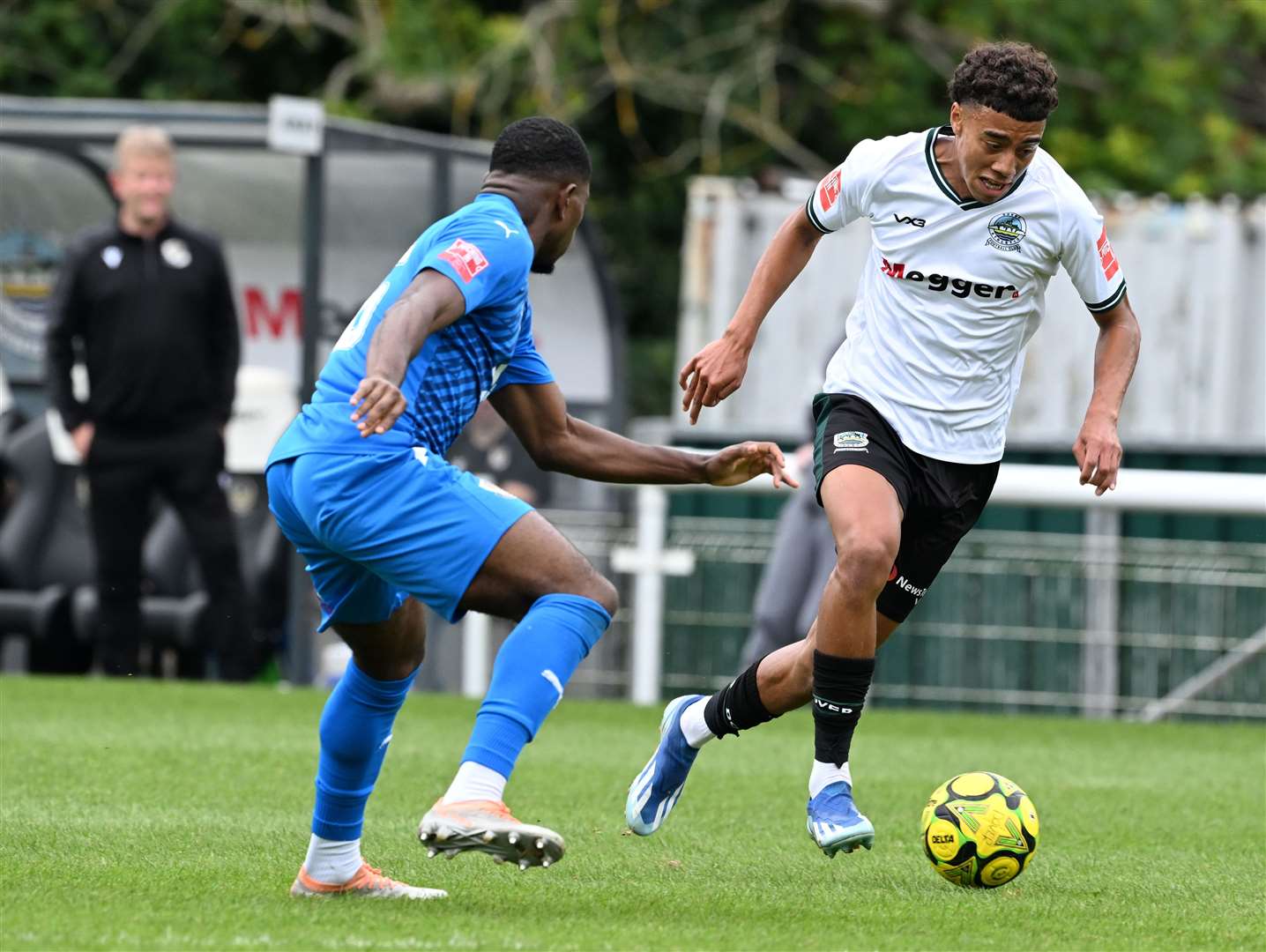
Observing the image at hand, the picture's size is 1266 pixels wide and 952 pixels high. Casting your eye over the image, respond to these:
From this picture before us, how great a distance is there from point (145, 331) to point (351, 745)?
262 inches

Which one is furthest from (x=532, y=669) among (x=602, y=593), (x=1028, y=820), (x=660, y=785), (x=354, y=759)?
(x=1028, y=820)

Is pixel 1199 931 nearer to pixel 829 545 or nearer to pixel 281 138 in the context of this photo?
pixel 829 545

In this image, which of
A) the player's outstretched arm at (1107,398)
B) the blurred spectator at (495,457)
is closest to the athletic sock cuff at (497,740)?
the player's outstretched arm at (1107,398)

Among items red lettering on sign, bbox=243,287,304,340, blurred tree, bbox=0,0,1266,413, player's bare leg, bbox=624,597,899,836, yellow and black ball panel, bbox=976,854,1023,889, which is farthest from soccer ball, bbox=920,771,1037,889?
blurred tree, bbox=0,0,1266,413

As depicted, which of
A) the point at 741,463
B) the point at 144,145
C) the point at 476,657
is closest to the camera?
the point at 741,463

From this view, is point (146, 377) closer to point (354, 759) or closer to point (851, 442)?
point (851, 442)

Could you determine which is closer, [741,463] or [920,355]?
[741,463]

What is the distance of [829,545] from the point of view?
11773mm

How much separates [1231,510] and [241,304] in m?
6.49

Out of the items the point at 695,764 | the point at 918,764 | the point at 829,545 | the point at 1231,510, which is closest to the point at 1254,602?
the point at 1231,510

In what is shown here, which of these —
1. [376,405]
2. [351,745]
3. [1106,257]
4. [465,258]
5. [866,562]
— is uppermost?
[1106,257]

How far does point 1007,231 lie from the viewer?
6336mm

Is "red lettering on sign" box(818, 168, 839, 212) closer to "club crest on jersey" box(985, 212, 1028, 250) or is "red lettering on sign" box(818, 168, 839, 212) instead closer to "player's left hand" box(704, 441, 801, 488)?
"club crest on jersey" box(985, 212, 1028, 250)

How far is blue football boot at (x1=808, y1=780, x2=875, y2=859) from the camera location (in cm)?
575
